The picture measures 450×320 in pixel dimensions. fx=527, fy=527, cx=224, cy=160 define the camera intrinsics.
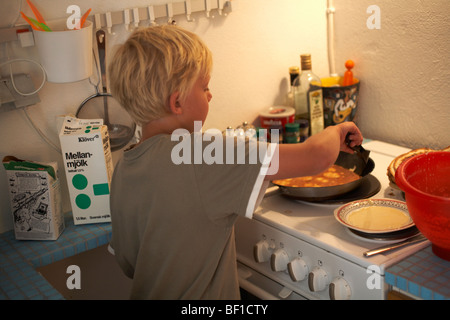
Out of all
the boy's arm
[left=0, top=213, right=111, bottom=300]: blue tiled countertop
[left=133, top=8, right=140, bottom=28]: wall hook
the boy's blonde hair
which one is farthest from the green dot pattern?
the boy's arm

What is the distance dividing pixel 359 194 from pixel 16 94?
2.98 ft

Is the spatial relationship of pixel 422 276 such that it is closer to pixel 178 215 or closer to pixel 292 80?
pixel 178 215

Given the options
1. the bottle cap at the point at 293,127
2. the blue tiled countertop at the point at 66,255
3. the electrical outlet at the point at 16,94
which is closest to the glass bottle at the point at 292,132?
the bottle cap at the point at 293,127

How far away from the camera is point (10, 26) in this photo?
1.29 meters

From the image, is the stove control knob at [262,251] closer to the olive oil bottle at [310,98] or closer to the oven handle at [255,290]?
the oven handle at [255,290]

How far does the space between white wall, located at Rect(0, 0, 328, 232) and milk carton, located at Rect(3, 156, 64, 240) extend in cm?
9

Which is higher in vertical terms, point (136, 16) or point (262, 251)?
point (136, 16)

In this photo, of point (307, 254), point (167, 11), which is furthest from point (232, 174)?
point (167, 11)

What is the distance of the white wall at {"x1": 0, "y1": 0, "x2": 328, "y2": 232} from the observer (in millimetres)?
1354

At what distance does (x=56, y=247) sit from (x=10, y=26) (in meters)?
0.55

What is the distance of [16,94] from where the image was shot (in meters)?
1.30

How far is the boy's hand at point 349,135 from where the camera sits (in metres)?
1.17

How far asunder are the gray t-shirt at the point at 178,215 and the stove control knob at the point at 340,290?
22 cm

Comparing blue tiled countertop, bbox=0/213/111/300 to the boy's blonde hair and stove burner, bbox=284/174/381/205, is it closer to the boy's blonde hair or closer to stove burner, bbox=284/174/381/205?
the boy's blonde hair
